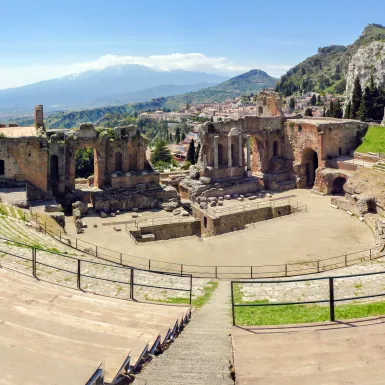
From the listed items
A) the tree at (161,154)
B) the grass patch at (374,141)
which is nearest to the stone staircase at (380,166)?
the grass patch at (374,141)

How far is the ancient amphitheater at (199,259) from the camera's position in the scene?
8.33m

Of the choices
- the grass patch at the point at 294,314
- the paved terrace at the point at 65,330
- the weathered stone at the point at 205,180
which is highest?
the weathered stone at the point at 205,180

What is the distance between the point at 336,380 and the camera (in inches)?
303

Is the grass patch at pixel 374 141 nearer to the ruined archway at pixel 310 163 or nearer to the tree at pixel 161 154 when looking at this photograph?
the ruined archway at pixel 310 163

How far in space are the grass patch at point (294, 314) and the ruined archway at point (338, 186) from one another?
29253mm

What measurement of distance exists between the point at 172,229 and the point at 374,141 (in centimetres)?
2285

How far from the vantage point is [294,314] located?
12586 mm

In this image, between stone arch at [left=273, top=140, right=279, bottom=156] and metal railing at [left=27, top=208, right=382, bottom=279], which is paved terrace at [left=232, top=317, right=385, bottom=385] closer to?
metal railing at [left=27, top=208, right=382, bottom=279]

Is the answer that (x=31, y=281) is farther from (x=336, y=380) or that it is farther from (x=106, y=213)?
(x=106, y=213)

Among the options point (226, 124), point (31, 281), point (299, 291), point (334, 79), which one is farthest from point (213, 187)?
point (334, 79)

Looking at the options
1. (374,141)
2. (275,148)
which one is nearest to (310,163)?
(275,148)

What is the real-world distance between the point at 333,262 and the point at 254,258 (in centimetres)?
442

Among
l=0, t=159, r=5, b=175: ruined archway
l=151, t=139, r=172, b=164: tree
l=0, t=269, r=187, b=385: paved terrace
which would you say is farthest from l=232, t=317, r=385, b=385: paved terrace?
l=151, t=139, r=172, b=164: tree

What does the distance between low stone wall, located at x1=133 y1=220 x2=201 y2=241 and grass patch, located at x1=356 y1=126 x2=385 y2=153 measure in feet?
64.0
